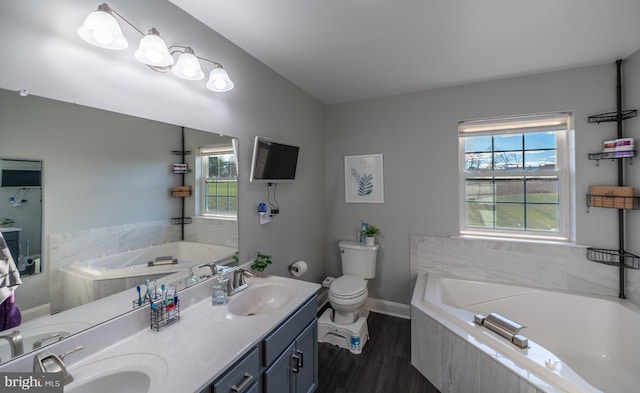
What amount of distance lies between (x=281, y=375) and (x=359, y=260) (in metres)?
A: 1.58

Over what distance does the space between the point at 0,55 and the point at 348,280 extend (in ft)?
8.36

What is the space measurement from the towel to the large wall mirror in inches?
0.8

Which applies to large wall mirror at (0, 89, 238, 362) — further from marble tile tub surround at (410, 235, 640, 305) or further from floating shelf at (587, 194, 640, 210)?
floating shelf at (587, 194, 640, 210)

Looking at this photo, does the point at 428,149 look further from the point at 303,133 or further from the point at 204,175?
the point at 204,175

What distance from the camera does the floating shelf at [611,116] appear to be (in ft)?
6.29

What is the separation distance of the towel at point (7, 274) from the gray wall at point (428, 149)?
2.54m

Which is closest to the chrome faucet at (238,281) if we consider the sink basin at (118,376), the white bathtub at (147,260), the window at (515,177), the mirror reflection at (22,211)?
the white bathtub at (147,260)

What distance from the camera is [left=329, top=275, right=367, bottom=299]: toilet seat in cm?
225

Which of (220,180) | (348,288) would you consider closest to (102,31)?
(220,180)

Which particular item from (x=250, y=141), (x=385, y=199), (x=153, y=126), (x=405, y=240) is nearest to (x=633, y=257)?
(x=405, y=240)

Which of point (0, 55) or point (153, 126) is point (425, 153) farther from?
point (0, 55)

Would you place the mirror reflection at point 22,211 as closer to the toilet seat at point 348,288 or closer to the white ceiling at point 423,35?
the white ceiling at point 423,35

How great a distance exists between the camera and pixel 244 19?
152 cm

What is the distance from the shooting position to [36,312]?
0.93 metres
